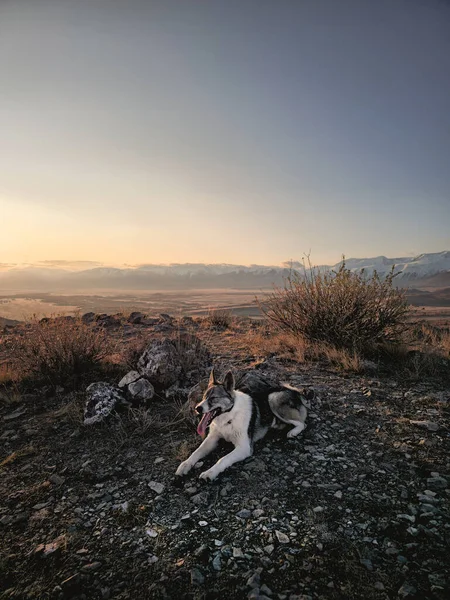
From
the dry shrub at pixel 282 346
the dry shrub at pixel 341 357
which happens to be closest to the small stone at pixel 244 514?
the dry shrub at pixel 341 357

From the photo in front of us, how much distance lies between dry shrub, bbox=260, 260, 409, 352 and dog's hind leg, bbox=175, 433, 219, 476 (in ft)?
13.9

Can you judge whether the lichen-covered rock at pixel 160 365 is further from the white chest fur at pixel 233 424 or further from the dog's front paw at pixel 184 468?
the dog's front paw at pixel 184 468

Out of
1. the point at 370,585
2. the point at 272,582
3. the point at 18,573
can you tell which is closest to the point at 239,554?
the point at 272,582

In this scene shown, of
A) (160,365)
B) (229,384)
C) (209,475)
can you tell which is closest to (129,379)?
(160,365)

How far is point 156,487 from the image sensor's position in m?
3.22

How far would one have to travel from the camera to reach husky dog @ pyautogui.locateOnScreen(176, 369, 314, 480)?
3.51 meters

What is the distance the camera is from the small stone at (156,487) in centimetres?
317

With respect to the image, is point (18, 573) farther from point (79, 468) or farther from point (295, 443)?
point (295, 443)

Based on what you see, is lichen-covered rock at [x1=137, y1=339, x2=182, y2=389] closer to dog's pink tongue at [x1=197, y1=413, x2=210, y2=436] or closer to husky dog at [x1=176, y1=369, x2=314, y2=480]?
husky dog at [x1=176, y1=369, x2=314, y2=480]

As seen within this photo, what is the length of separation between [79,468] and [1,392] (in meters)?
2.86

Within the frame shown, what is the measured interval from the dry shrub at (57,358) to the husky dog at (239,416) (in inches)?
125

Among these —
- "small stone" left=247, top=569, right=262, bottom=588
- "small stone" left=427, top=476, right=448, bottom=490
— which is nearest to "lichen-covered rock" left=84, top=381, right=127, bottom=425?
"small stone" left=247, top=569, right=262, bottom=588

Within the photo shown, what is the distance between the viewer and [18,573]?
2283 mm

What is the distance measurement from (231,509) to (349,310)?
5206mm
